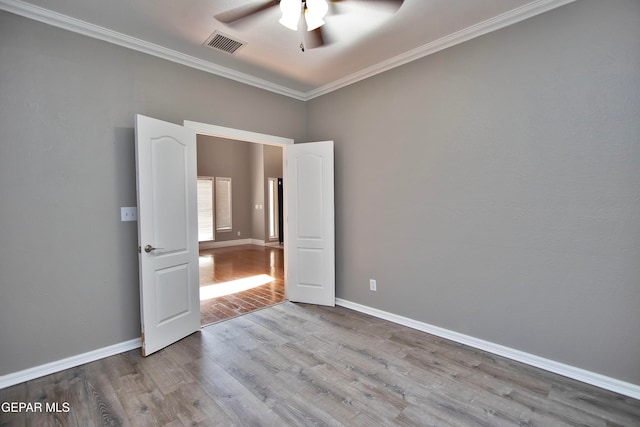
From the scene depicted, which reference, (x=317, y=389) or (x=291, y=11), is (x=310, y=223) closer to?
(x=317, y=389)

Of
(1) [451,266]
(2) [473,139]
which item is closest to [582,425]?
(1) [451,266]

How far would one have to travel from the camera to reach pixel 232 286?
4828mm

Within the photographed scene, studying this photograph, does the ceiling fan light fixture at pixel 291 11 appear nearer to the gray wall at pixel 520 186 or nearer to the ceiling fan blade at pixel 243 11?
the ceiling fan blade at pixel 243 11

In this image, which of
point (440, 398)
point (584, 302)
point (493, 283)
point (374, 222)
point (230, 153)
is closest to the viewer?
point (440, 398)

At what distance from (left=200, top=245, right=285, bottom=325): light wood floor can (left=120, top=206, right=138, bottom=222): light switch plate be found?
4.59ft

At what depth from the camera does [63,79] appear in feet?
8.02

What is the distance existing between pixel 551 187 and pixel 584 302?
0.89 meters

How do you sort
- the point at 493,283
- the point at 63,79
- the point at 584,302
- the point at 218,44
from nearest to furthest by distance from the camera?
the point at 584,302 → the point at 63,79 → the point at 493,283 → the point at 218,44

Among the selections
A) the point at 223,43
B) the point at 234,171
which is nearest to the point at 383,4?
the point at 223,43

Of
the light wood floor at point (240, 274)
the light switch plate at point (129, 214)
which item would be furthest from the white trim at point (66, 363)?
the light switch plate at point (129, 214)

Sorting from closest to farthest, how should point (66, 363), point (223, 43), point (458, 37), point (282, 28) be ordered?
point (66, 363) < point (282, 28) < point (458, 37) < point (223, 43)

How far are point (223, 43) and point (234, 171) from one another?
266 inches

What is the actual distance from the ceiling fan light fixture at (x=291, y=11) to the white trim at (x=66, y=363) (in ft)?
9.91

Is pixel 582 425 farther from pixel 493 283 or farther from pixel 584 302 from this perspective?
pixel 493 283
